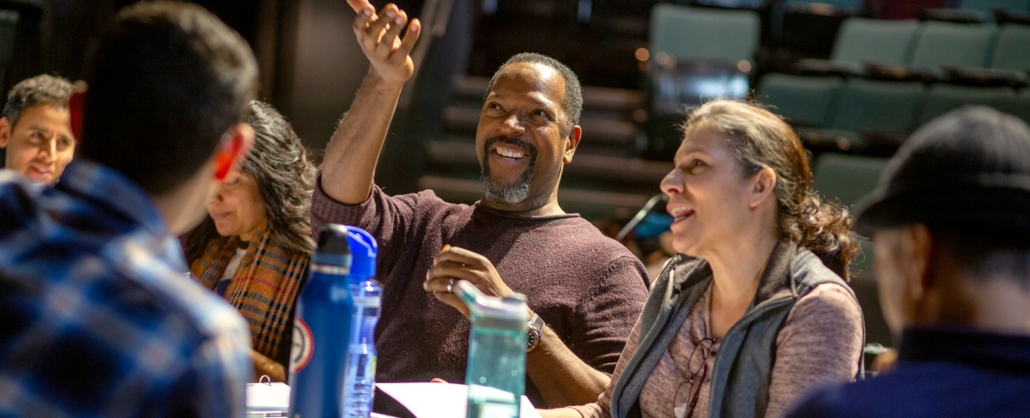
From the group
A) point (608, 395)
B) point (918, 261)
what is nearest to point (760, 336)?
point (608, 395)

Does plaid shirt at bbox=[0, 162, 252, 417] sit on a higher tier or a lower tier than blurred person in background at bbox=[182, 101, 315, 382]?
higher

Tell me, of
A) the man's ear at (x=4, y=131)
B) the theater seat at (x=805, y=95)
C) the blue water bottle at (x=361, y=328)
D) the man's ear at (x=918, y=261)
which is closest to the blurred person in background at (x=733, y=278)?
the blue water bottle at (x=361, y=328)

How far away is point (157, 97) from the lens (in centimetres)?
90

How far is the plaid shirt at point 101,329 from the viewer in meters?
0.78

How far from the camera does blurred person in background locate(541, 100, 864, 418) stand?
5.30 feet

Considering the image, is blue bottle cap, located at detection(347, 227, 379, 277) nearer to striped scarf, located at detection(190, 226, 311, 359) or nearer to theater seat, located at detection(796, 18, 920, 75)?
striped scarf, located at detection(190, 226, 311, 359)

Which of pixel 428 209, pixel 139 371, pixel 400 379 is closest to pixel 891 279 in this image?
pixel 139 371

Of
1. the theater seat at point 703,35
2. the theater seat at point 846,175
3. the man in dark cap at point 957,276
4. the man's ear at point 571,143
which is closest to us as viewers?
the man in dark cap at point 957,276

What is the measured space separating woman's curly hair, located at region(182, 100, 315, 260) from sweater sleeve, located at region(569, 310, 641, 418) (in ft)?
2.74

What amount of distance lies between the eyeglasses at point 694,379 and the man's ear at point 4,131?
2300 millimetres

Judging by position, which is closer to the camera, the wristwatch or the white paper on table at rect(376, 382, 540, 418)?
the white paper on table at rect(376, 382, 540, 418)

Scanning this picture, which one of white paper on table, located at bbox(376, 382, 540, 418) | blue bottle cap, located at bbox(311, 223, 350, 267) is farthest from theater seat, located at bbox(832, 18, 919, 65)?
blue bottle cap, located at bbox(311, 223, 350, 267)

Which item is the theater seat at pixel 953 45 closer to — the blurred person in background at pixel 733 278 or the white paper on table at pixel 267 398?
the blurred person in background at pixel 733 278

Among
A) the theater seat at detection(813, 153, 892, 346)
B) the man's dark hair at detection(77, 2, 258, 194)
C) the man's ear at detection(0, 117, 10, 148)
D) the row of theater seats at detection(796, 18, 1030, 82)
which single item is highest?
the man's dark hair at detection(77, 2, 258, 194)
